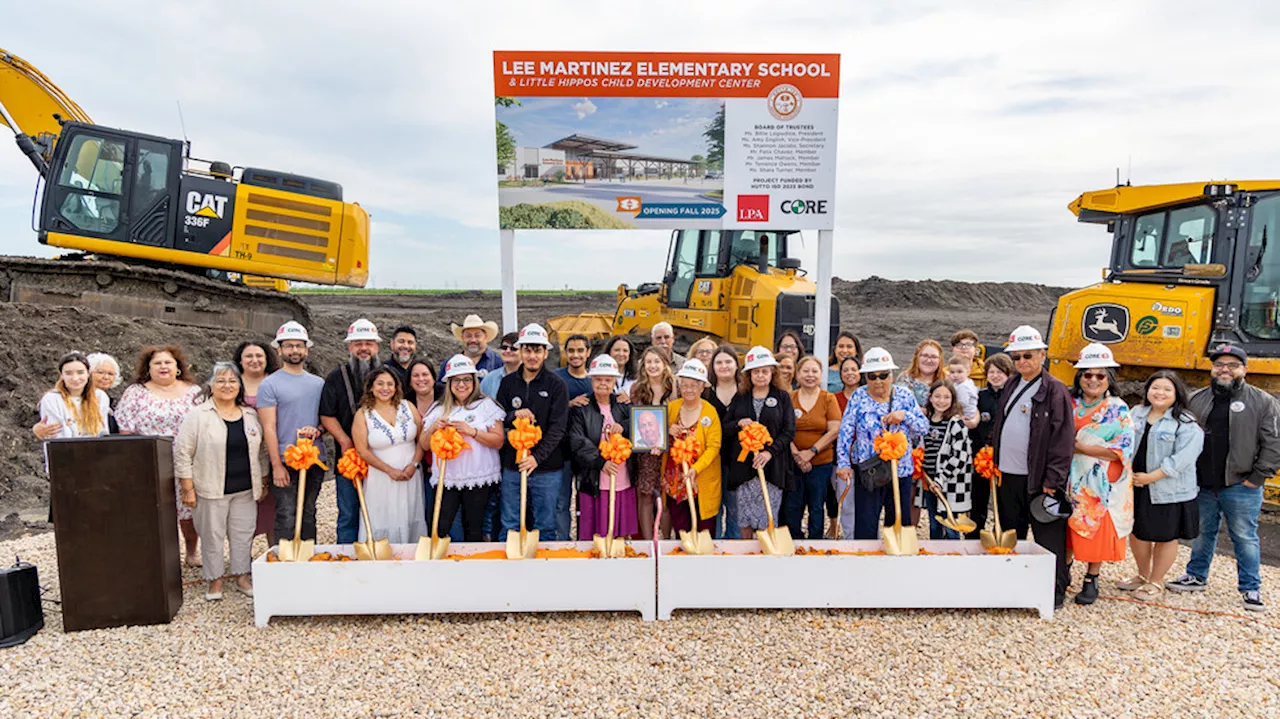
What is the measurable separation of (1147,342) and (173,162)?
13.5 metres

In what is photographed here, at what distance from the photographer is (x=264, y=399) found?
467 centimetres

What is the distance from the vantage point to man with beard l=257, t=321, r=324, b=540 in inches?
184

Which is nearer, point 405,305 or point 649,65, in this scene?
point 649,65

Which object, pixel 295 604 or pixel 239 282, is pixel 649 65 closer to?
pixel 295 604

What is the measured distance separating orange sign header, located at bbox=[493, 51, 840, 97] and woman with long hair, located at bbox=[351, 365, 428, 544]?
11.7ft

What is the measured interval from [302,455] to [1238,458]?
5.87m

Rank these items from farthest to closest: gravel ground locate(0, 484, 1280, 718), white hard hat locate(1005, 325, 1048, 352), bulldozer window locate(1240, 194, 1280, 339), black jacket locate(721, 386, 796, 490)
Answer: bulldozer window locate(1240, 194, 1280, 339) < black jacket locate(721, 386, 796, 490) < white hard hat locate(1005, 325, 1048, 352) < gravel ground locate(0, 484, 1280, 718)

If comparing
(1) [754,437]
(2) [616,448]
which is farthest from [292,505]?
(1) [754,437]

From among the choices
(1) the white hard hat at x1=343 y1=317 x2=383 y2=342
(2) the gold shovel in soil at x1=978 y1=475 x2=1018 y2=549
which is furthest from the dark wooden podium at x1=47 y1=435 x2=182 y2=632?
(2) the gold shovel in soil at x1=978 y1=475 x2=1018 y2=549

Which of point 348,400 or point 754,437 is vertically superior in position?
point 348,400

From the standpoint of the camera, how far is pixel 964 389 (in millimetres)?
5398

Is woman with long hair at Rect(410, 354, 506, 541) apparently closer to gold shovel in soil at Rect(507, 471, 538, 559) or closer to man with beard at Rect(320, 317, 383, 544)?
gold shovel in soil at Rect(507, 471, 538, 559)

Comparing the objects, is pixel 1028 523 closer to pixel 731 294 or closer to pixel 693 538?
pixel 693 538

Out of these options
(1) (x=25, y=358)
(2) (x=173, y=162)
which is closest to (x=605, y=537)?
(1) (x=25, y=358)
